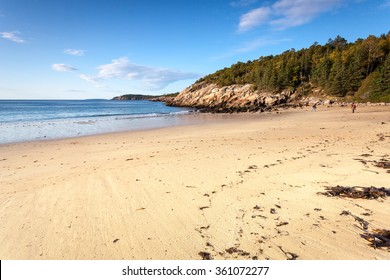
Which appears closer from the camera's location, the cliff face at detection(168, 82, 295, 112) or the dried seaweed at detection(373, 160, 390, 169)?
the dried seaweed at detection(373, 160, 390, 169)

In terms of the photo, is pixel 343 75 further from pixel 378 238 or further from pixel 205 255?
pixel 205 255

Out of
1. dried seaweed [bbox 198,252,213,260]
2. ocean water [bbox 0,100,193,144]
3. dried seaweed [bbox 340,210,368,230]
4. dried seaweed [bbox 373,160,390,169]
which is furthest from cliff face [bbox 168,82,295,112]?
dried seaweed [bbox 198,252,213,260]

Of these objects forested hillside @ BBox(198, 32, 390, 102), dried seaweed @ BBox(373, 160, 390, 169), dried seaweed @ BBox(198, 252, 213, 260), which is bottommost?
dried seaweed @ BBox(198, 252, 213, 260)

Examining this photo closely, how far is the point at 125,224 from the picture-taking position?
5617 millimetres

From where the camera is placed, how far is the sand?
181 inches

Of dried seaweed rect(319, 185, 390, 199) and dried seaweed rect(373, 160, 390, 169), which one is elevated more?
dried seaweed rect(373, 160, 390, 169)

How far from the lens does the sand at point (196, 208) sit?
181 inches

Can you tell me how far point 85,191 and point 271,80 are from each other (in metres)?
68.9

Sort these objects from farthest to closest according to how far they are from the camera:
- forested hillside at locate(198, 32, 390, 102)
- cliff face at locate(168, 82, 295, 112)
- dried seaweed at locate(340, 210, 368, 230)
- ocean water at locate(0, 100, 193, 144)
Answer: cliff face at locate(168, 82, 295, 112) < forested hillside at locate(198, 32, 390, 102) < ocean water at locate(0, 100, 193, 144) < dried seaweed at locate(340, 210, 368, 230)

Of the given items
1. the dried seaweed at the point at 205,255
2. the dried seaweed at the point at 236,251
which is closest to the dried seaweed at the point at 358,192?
the dried seaweed at the point at 236,251

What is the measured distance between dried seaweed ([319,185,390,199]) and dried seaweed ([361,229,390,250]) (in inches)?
66.2

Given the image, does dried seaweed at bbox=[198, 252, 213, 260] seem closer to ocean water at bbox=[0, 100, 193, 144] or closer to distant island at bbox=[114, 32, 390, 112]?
ocean water at bbox=[0, 100, 193, 144]

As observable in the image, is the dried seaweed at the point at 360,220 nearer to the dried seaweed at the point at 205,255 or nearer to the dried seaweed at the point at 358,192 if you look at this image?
the dried seaweed at the point at 358,192

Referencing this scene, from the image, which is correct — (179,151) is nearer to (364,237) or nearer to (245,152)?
(245,152)
